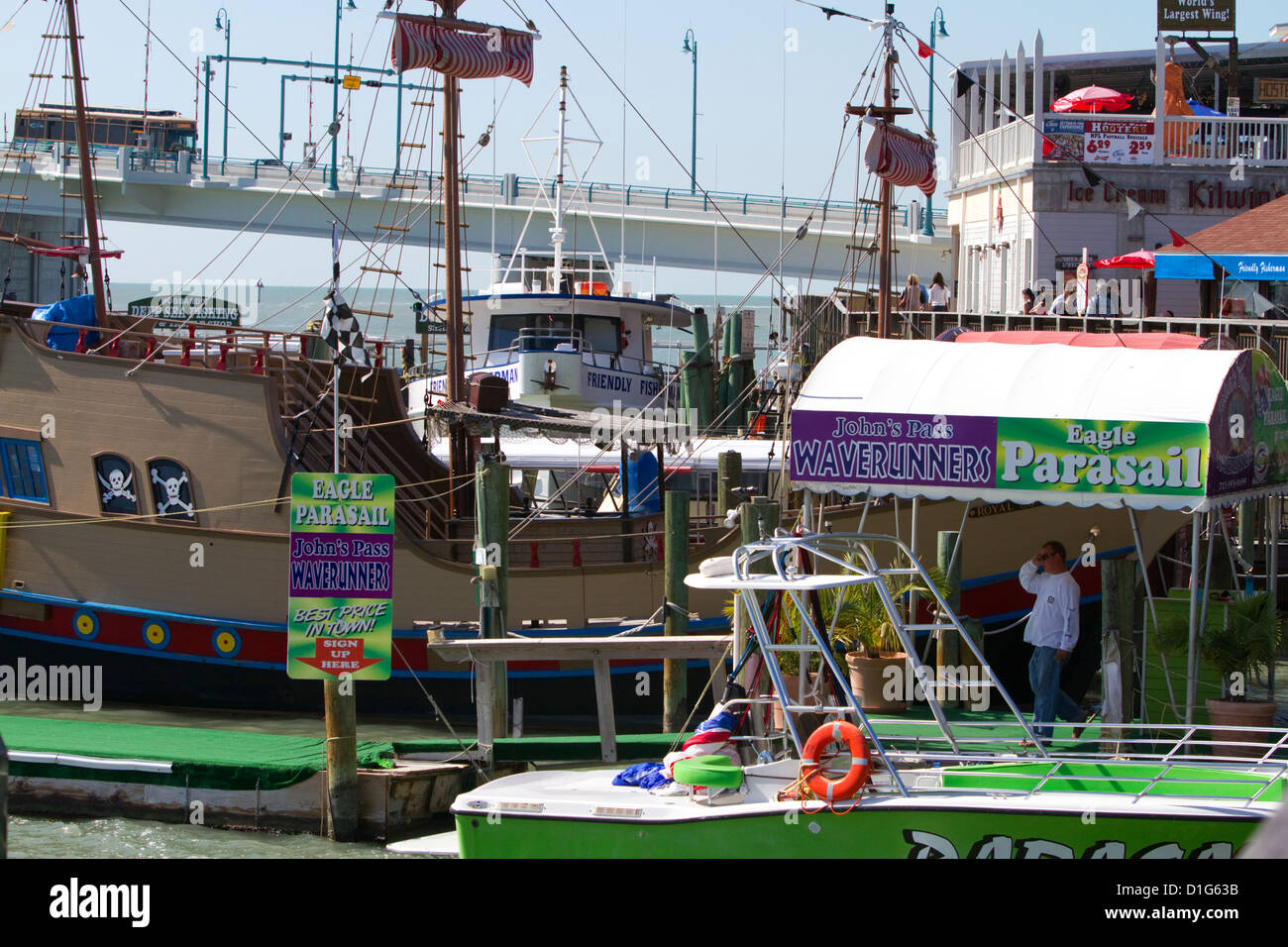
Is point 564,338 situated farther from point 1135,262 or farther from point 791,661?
point 791,661

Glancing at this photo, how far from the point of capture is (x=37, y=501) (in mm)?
17609

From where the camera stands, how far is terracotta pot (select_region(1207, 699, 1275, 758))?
1127 centimetres

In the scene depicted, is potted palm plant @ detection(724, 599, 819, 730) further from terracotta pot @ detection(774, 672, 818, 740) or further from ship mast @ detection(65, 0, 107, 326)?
ship mast @ detection(65, 0, 107, 326)

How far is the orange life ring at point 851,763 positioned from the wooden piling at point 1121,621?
412 cm

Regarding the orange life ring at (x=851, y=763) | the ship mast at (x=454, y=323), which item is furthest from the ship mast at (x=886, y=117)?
the orange life ring at (x=851, y=763)

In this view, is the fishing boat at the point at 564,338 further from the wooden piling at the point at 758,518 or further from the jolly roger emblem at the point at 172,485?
the wooden piling at the point at 758,518

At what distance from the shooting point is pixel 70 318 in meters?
18.7

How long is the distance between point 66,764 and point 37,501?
627 cm

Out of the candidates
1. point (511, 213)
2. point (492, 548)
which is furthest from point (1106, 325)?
point (511, 213)

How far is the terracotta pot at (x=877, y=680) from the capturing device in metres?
13.4

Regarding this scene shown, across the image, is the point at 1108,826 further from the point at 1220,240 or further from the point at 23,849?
the point at 1220,240

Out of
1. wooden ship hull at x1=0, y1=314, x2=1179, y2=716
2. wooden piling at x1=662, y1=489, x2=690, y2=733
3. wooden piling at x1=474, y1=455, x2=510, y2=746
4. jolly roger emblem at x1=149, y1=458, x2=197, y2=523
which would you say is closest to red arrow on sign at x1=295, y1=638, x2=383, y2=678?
wooden piling at x1=474, y1=455, x2=510, y2=746

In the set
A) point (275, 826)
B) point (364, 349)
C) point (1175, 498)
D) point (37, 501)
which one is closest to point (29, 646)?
point (37, 501)

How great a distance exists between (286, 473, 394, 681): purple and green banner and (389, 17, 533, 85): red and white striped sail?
878cm
